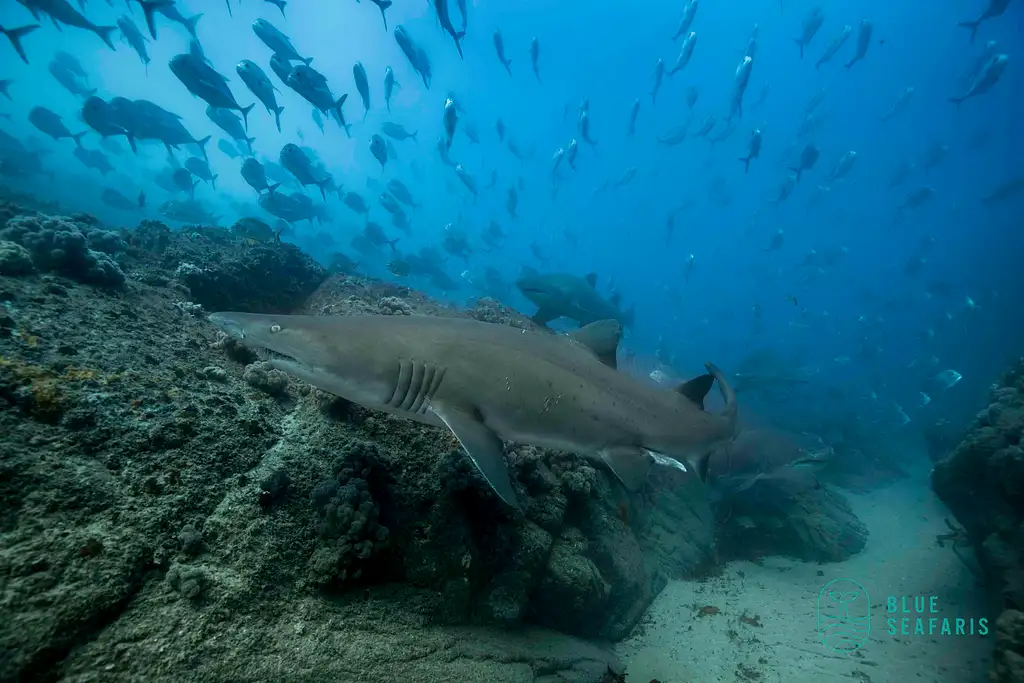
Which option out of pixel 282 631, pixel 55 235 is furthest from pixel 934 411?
pixel 55 235

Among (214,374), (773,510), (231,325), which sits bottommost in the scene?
(214,374)

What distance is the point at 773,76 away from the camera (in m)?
100

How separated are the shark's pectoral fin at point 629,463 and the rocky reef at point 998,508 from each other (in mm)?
6319

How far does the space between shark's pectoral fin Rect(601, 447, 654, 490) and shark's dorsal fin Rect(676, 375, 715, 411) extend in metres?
0.86

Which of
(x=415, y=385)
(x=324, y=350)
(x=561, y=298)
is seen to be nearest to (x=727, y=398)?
(x=415, y=385)

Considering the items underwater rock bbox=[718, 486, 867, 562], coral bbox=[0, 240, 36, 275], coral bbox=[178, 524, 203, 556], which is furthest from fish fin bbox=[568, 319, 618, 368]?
underwater rock bbox=[718, 486, 867, 562]

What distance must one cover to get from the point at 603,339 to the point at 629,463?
1.21 metres

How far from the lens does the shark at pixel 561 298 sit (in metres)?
11.6

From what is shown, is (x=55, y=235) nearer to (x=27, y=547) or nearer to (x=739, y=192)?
(x=27, y=547)

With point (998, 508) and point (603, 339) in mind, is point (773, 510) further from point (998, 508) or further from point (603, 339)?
point (603, 339)

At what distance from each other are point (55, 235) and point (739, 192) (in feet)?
529

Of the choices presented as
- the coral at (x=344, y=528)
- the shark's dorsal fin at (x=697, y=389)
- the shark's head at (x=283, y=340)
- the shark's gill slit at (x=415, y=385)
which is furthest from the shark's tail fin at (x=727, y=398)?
the shark's head at (x=283, y=340)

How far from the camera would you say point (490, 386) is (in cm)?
305

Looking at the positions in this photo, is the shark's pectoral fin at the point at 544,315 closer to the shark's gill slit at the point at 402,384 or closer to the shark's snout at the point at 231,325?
the shark's gill slit at the point at 402,384
